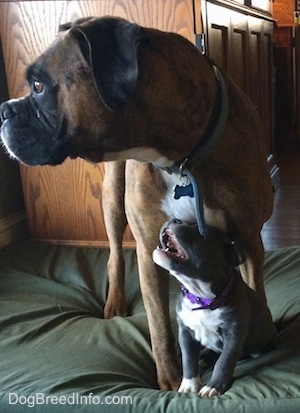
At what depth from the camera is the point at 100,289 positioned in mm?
2131

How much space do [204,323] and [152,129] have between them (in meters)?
0.43

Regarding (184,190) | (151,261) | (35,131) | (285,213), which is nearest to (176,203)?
(184,190)

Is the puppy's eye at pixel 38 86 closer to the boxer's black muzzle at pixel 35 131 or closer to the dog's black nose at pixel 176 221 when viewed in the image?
the boxer's black muzzle at pixel 35 131

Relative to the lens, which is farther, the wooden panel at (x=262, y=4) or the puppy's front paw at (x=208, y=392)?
the wooden panel at (x=262, y=4)

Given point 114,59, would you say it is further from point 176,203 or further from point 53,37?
point 53,37

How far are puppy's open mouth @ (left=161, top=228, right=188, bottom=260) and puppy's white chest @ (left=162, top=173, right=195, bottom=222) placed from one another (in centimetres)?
9

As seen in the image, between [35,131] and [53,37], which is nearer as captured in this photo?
[35,131]

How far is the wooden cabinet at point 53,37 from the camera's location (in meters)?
2.21

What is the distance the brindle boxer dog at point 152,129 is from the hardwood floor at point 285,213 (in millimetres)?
1343

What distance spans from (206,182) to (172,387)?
0.48 m

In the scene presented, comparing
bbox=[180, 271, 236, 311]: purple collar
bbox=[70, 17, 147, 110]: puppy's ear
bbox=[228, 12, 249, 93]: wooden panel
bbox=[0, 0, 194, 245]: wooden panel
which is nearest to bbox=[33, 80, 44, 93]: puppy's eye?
bbox=[70, 17, 147, 110]: puppy's ear

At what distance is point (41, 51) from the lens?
236cm

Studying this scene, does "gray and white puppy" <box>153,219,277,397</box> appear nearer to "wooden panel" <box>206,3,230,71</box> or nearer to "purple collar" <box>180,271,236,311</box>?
"purple collar" <box>180,271,236,311</box>

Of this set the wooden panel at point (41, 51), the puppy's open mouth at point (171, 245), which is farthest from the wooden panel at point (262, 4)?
the puppy's open mouth at point (171, 245)
